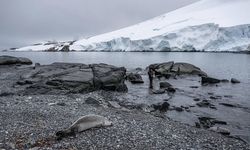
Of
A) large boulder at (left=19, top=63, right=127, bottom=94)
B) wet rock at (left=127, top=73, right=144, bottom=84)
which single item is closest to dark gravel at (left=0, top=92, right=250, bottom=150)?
large boulder at (left=19, top=63, right=127, bottom=94)

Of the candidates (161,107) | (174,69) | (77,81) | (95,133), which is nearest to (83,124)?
(95,133)

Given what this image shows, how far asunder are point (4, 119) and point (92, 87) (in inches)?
383

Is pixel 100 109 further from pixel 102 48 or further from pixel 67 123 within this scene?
pixel 102 48

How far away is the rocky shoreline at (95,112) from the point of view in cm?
917

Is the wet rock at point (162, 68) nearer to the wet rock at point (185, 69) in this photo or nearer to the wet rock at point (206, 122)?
the wet rock at point (185, 69)

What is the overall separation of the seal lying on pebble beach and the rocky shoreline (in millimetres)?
262

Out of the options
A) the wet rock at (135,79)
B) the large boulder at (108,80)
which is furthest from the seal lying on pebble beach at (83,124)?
the wet rock at (135,79)

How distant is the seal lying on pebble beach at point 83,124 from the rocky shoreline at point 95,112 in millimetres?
262

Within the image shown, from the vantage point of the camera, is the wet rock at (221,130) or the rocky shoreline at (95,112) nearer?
the rocky shoreline at (95,112)

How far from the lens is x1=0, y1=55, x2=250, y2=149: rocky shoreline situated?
9.17 m

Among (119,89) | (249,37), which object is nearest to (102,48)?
(249,37)

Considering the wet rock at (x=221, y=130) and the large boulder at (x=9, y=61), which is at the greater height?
the large boulder at (x=9, y=61)

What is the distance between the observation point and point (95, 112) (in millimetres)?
13141

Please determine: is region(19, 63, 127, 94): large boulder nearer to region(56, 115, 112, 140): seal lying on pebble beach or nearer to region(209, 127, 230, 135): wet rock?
region(56, 115, 112, 140): seal lying on pebble beach
